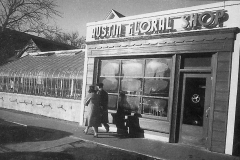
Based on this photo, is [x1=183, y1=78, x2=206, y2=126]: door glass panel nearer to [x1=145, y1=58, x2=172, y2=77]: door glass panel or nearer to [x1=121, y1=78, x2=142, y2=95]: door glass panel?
[x1=145, y1=58, x2=172, y2=77]: door glass panel

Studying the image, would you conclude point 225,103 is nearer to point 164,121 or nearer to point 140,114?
point 164,121

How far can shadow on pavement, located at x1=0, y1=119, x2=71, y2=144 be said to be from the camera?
21.1ft

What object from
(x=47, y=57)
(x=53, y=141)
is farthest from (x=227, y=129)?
(x=47, y=57)

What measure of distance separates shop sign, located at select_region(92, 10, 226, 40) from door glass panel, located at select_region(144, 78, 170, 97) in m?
1.79

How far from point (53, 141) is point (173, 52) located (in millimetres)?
5092


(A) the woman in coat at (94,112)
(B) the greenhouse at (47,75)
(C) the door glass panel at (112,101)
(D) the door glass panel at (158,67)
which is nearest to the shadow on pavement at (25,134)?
(A) the woman in coat at (94,112)

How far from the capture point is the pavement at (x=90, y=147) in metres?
5.27

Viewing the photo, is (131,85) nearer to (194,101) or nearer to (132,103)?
(132,103)

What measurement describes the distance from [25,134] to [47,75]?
205 inches

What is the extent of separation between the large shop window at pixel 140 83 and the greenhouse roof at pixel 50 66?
2.46 meters

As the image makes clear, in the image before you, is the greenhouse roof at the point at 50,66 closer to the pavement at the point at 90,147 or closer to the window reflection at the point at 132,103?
the window reflection at the point at 132,103

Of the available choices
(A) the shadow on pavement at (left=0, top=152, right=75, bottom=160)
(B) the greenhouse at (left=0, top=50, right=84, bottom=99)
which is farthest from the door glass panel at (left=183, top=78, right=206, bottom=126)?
(B) the greenhouse at (left=0, top=50, right=84, bottom=99)

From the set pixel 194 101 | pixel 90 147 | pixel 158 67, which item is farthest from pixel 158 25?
pixel 90 147

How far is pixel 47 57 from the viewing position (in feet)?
48.0
